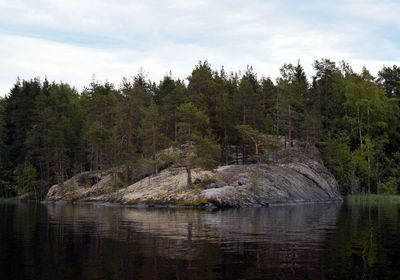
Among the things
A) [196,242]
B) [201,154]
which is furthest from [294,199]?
[196,242]

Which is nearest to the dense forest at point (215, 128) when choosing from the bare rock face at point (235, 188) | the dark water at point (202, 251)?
the bare rock face at point (235, 188)

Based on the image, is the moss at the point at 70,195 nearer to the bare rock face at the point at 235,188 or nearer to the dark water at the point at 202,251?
the bare rock face at the point at 235,188

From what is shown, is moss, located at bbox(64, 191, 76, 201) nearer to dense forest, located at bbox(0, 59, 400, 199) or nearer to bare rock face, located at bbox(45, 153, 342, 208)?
bare rock face, located at bbox(45, 153, 342, 208)

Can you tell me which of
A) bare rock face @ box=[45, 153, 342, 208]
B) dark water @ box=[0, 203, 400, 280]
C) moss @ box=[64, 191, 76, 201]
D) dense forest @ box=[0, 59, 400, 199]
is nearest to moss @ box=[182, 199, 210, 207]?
bare rock face @ box=[45, 153, 342, 208]

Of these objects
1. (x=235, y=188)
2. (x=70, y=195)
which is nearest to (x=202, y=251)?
A: (x=235, y=188)

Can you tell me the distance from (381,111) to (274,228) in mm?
64274

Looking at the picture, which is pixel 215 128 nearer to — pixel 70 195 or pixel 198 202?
pixel 198 202

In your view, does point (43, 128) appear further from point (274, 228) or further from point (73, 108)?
point (274, 228)

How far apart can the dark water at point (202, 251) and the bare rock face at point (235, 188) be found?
994 inches

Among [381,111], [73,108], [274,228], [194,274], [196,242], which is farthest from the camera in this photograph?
[73,108]

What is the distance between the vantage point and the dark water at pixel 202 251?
17453 millimetres

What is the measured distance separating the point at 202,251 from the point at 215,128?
197ft

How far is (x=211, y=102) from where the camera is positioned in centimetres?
8206

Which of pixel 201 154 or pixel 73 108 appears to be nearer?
pixel 201 154
